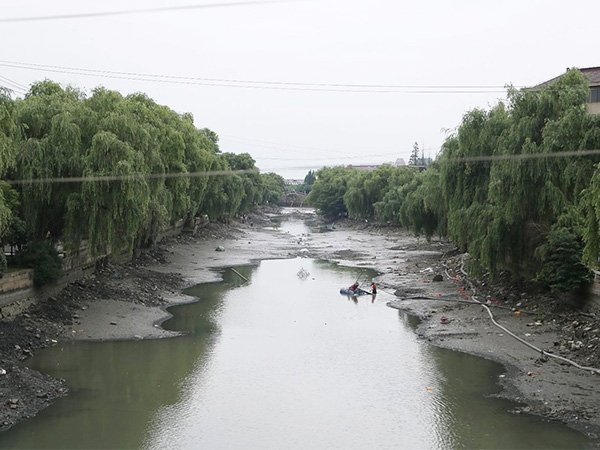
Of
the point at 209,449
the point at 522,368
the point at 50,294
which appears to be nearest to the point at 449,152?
the point at 522,368

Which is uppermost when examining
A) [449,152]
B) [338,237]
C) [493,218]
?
[449,152]

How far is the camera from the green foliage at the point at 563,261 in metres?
24.8

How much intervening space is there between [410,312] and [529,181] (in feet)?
25.3

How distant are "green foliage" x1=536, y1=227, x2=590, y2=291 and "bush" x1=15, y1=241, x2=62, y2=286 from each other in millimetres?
18679

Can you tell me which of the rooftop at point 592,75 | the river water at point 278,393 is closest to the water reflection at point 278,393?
the river water at point 278,393

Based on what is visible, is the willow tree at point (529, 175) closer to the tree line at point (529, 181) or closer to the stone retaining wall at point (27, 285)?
the tree line at point (529, 181)

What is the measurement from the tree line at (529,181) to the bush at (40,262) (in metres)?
17.4

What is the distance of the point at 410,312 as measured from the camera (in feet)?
98.6

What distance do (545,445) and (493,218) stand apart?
50.4 ft

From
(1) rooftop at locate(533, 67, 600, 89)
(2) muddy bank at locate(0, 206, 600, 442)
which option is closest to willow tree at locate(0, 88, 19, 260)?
(2) muddy bank at locate(0, 206, 600, 442)

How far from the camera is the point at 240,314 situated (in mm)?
29594

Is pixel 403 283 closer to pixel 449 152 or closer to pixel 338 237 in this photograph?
pixel 449 152

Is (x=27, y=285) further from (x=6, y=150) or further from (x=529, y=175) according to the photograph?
(x=529, y=175)

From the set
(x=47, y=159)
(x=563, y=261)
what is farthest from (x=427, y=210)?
(x=47, y=159)
